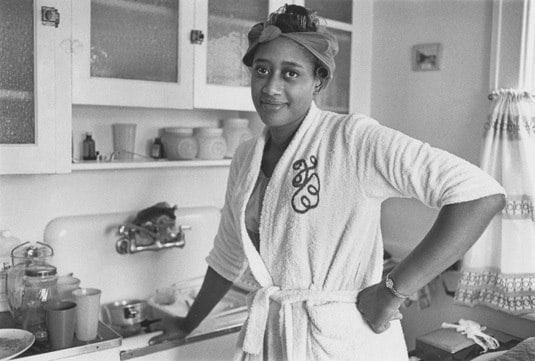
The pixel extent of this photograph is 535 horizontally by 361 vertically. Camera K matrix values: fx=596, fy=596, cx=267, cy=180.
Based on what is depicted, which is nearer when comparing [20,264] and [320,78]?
[320,78]

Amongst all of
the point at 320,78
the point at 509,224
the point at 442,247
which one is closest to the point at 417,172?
the point at 442,247

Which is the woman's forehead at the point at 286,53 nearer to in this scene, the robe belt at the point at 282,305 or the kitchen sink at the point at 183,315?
the robe belt at the point at 282,305

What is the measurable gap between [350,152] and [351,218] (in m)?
0.15

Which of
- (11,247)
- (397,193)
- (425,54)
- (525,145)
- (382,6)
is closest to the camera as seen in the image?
(397,193)

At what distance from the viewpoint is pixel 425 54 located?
2.46m

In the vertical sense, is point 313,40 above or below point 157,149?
above

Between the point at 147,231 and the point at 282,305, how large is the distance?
90 cm

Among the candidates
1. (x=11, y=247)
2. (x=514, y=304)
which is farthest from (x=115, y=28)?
(x=514, y=304)

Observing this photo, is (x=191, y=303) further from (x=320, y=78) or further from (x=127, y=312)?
(x=320, y=78)

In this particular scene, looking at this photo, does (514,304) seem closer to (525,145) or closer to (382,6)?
(525,145)

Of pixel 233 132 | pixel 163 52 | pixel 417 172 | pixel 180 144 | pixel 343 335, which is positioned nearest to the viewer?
pixel 417 172

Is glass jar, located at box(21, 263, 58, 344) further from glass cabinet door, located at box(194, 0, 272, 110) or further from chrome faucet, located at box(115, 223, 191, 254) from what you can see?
glass cabinet door, located at box(194, 0, 272, 110)

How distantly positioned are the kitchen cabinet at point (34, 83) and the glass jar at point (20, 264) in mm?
321

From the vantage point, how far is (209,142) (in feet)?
7.47
